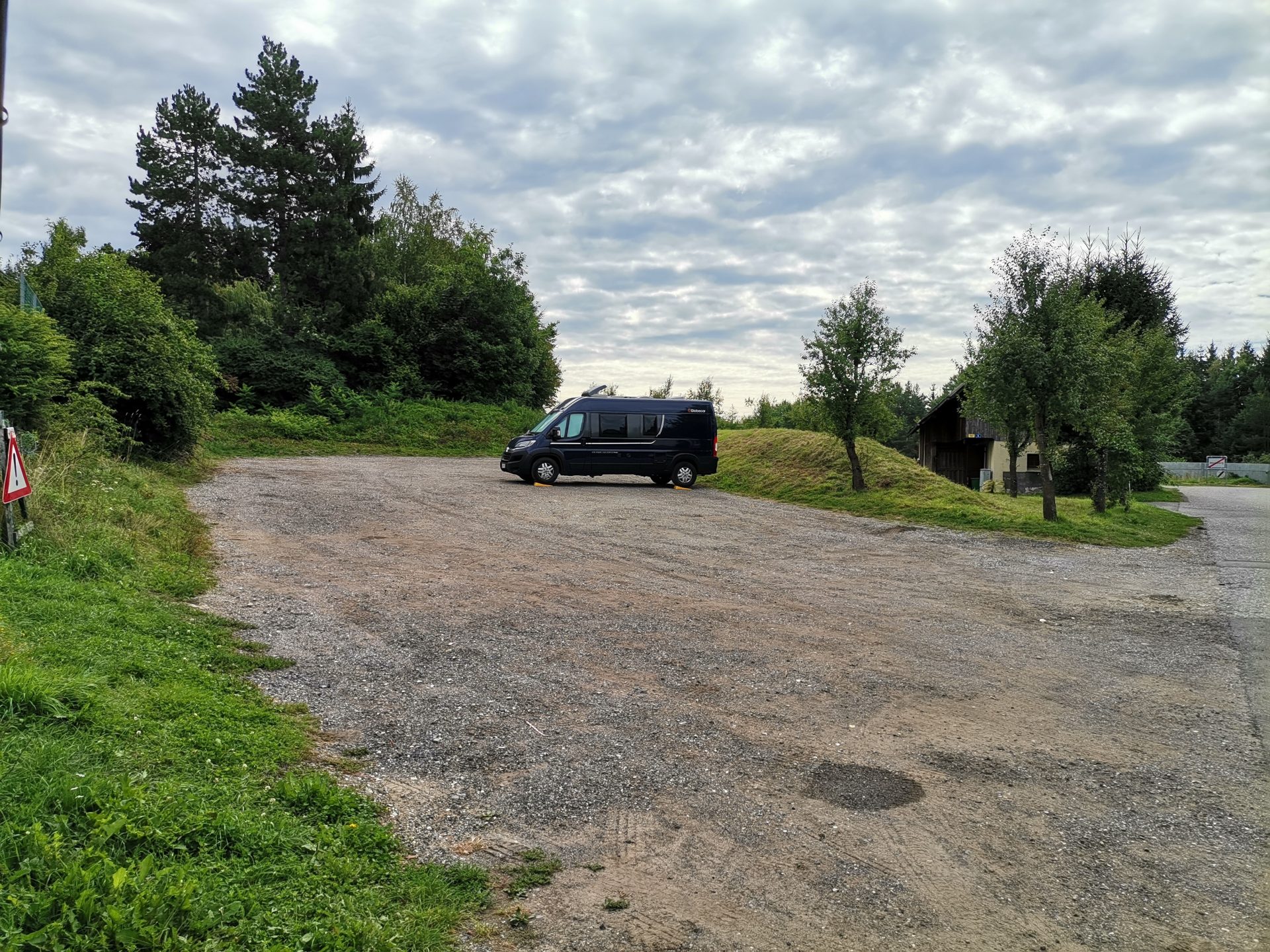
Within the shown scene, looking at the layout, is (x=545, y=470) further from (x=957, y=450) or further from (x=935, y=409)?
(x=957, y=450)

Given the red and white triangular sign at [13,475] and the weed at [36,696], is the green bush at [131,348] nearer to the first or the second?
the red and white triangular sign at [13,475]

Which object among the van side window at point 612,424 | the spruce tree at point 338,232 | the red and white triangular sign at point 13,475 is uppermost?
the spruce tree at point 338,232

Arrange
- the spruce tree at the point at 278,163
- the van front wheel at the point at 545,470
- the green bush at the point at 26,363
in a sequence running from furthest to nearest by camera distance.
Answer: the spruce tree at the point at 278,163 → the van front wheel at the point at 545,470 → the green bush at the point at 26,363

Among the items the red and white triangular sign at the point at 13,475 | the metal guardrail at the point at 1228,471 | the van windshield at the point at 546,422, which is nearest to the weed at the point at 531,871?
the red and white triangular sign at the point at 13,475

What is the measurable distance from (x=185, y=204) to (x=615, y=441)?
30.6 m

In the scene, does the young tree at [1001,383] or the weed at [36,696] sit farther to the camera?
the young tree at [1001,383]

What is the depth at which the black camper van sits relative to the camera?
74.9ft

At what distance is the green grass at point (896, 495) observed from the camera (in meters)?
17.8

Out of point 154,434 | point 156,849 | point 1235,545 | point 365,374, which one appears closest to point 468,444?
point 365,374

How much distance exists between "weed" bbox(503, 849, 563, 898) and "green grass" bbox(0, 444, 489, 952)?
151 mm

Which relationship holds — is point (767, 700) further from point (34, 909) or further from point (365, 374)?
point (365, 374)

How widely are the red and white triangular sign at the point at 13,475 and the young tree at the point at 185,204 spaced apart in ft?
119

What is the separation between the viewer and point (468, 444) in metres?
35.6

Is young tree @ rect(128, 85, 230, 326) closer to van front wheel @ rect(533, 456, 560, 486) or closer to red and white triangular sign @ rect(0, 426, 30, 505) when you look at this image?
van front wheel @ rect(533, 456, 560, 486)
